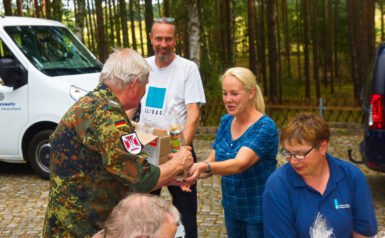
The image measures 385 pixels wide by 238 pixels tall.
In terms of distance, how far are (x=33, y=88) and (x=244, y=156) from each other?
5635 mm

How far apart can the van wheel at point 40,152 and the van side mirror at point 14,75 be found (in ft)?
2.50

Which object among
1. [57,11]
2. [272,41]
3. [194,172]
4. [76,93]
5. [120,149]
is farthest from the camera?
[272,41]

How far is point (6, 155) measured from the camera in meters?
8.95

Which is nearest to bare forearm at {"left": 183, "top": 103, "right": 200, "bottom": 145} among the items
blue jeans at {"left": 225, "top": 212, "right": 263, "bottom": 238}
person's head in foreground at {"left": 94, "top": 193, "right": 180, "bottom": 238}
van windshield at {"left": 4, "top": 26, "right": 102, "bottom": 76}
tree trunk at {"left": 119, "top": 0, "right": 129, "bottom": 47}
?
blue jeans at {"left": 225, "top": 212, "right": 263, "bottom": 238}

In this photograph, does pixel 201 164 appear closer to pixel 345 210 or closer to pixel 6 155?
pixel 345 210

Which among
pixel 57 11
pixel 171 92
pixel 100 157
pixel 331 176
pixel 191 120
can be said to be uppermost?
pixel 57 11

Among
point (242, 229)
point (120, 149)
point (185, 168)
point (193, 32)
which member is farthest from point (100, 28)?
point (120, 149)

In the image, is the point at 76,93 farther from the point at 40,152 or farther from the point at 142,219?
the point at 142,219

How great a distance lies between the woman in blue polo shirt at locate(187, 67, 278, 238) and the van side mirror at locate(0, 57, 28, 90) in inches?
213

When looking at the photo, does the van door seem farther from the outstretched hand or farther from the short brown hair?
the short brown hair

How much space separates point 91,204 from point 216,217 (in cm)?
406

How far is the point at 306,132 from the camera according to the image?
316cm

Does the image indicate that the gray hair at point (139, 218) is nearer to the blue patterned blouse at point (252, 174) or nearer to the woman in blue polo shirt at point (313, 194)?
the woman in blue polo shirt at point (313, 194)

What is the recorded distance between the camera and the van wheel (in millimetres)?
8789
